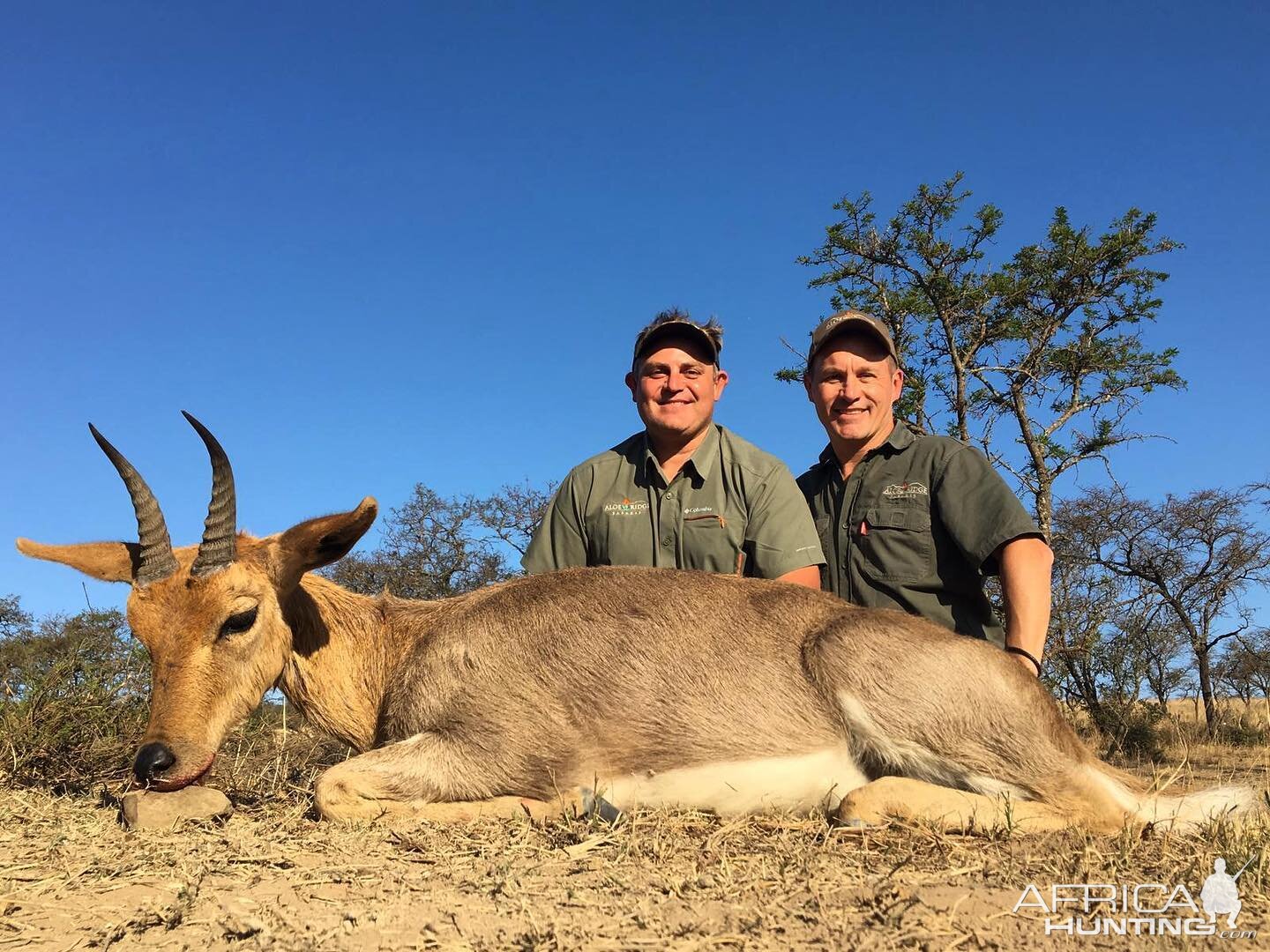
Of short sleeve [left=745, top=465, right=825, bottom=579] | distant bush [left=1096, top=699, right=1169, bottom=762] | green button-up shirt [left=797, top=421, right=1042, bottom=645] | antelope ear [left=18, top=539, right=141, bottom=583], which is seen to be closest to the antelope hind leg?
green button-up shirt [left=797, top=421, right=1042, bottom=645]

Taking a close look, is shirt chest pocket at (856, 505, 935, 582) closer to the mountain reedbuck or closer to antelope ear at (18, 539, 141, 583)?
the mountain reedbuck

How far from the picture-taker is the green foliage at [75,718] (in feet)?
20.5

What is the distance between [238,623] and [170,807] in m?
0.96

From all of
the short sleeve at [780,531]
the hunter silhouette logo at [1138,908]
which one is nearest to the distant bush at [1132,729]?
the short sleeve at [780,531]

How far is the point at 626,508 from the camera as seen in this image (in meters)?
7.09

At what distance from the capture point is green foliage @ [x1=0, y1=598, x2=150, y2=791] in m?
6.25

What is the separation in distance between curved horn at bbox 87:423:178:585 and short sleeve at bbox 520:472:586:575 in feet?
9.22

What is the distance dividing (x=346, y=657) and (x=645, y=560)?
7.90 feet

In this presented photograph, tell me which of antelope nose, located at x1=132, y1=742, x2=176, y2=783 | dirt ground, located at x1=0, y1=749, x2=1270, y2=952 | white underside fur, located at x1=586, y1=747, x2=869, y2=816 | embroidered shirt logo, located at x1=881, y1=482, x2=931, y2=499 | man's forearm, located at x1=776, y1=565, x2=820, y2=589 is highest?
embroidered shirt logo, located at x1=881, y1=482, x2=931, y2=499

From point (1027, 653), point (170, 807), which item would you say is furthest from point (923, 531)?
point (170, 807)

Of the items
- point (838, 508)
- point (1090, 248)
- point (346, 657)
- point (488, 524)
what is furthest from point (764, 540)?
point (488, 524)

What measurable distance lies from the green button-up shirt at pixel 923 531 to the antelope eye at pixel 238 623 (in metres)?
3.78

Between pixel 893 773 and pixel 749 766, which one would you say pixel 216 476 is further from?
pixel 893 773

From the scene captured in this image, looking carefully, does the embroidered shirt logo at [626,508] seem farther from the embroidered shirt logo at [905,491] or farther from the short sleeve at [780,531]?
the embroidered shirt logo at [905,491]
